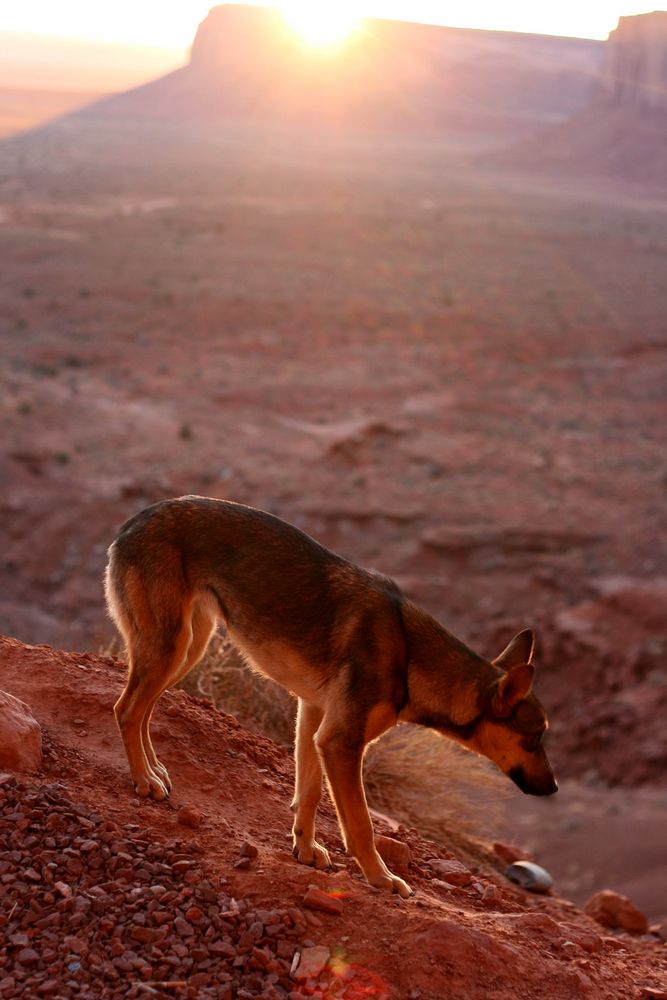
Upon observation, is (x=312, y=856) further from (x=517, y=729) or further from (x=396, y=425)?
(x=396, y=425)

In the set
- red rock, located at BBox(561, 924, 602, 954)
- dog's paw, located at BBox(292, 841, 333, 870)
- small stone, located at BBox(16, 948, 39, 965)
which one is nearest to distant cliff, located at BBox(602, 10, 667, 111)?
red rock, located at BBox(561, 924, 602, 954)

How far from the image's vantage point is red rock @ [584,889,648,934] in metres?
8.90

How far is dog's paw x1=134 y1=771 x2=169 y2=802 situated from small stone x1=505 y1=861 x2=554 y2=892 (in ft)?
11.6

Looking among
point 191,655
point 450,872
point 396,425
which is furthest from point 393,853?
point 396,425

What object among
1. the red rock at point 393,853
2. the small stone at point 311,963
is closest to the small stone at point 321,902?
the small stone at point 311,963

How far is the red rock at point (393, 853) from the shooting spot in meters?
6.58

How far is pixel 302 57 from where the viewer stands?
156m

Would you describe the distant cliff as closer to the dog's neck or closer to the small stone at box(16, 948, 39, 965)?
the dog's neck

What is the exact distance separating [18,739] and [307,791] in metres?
1.48

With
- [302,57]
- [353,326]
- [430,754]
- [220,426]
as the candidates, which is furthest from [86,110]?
[430,754]

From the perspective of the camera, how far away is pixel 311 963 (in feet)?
16.0

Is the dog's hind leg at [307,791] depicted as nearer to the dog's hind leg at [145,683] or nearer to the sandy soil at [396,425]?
the sandy soil at [396,425]

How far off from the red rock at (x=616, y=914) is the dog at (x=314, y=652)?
3.53 m

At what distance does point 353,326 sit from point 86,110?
405 ft
